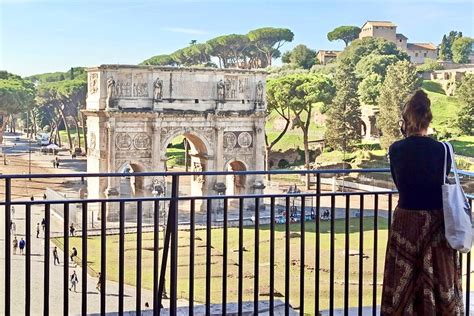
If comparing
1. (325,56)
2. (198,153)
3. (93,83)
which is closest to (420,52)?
(325,56)

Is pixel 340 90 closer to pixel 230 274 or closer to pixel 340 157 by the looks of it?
pixel 340 157

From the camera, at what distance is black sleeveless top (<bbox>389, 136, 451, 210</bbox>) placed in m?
3.39

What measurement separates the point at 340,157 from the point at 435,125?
1000 centimetres

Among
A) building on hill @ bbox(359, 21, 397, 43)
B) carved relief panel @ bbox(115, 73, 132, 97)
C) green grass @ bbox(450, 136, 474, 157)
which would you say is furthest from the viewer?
building on hill @ bbox(359, 21, 397, 43)

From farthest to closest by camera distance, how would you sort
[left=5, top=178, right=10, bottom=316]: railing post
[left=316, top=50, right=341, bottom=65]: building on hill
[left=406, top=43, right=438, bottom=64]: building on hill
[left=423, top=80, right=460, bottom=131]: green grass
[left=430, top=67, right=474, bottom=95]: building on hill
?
[left=406, top=43, right=438, bottom=64]: building on hill
[left=316, top=50, right=341, bottom=65]: building on hill
[left=430, top=67, right=474, bottom=95]: building on hill
[left=423, top=80, right=460, bottom=131]: green grass
[left=5, top=178, right=10, bottom=316]: railing post

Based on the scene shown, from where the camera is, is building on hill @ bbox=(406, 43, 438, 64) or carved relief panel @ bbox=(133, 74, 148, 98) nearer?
carved relief panel @ bbox=(133, 74, 148, 98)

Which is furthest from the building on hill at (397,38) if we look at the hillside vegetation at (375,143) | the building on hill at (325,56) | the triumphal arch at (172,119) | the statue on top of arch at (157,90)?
the statue on top of arch at (157,90)

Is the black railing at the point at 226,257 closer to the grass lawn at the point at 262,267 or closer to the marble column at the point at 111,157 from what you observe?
the grass lawn at the point at 262,267

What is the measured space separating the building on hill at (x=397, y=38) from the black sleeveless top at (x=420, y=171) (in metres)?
90.0

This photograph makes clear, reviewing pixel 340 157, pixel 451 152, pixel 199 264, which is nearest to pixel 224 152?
pixel 199 264

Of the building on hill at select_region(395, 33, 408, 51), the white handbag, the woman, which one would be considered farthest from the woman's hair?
the building on hill at select_region(395, 33, 408, 51)

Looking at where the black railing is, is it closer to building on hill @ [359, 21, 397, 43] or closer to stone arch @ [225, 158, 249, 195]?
stone arch @ [225, 158, 249, 195]

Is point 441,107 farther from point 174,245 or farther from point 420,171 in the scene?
point 420,171

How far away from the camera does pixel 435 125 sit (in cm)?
5400
